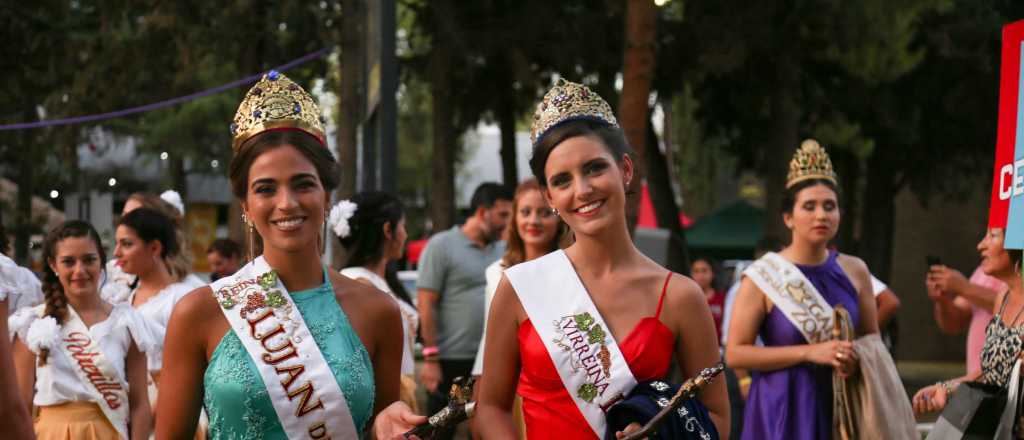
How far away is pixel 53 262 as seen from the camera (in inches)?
246

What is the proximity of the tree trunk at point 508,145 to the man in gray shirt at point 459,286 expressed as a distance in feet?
34.8

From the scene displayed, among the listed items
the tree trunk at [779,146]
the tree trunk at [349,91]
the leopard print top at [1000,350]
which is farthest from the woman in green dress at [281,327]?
the tree trunk at [779,146]

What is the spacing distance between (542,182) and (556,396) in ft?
1.83

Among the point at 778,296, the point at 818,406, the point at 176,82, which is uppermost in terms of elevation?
the point at 176,82

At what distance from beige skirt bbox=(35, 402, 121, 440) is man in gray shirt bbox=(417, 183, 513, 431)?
10.2 ft

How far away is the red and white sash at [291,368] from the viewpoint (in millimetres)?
3562

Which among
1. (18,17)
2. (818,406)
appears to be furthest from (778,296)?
(18,17)

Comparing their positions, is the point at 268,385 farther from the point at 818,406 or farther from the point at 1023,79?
the point at 818,406

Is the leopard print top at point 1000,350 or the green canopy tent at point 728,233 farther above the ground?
the green canopy tent at point 728,233

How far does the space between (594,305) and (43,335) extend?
Result: 294 cm

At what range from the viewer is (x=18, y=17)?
1762cm

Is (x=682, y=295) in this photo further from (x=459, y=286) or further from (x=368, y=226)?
(x=459, y=286)

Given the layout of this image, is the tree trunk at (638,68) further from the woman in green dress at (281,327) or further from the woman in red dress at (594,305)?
A: the woman in green dress at (281,327)

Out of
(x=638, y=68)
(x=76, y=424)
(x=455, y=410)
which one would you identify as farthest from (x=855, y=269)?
(x=638, y=68)
